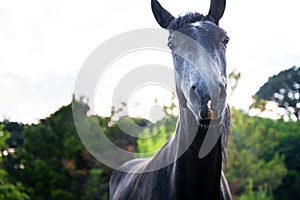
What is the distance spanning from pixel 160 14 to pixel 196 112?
979 millimetres

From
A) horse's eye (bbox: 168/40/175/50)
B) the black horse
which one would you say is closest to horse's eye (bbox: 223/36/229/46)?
the black horse

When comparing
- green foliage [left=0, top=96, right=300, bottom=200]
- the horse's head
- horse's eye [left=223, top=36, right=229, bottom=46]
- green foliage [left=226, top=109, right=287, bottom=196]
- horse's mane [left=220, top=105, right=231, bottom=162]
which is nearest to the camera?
the horse's head

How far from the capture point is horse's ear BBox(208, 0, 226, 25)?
3469mm

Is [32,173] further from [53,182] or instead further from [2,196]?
[2,196]

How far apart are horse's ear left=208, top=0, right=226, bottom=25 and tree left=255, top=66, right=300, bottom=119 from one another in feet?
116

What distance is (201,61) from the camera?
2.97m

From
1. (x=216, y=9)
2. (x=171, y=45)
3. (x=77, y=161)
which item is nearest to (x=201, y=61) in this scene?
(x=171, y=45)

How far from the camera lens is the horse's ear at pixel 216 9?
3.47m

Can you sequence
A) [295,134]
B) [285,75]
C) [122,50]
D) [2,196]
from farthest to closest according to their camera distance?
[285,75], [295,134], [2,196], [122,50]

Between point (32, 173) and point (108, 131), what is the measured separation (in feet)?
13.2

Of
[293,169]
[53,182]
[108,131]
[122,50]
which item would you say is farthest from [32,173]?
[122,50]

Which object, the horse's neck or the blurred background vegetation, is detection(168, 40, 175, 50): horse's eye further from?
the blurred background vegetation

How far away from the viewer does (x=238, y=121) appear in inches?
824

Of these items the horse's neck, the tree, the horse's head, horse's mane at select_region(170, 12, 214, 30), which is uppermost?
the tree
